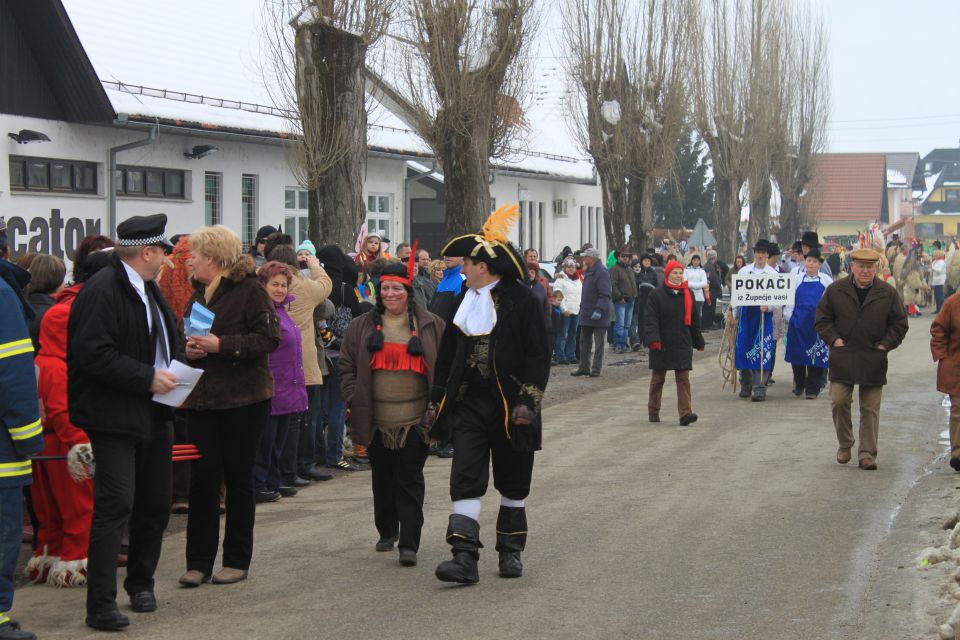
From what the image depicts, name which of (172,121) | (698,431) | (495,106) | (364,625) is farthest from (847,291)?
(172,121)

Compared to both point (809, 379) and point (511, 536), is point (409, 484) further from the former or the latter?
point (809, 379)

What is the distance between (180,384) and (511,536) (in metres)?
2.16

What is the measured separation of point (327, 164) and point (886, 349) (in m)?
8.87

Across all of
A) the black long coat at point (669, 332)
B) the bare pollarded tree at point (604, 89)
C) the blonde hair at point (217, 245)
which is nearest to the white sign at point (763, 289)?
the black long coat at point (669, 332)

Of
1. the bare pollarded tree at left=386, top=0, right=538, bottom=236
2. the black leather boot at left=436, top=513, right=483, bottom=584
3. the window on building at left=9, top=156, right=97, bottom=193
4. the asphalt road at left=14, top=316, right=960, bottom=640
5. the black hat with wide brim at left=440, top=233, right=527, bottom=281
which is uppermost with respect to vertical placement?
the bare pollarded tree at left=386, top=0, right=538, bottom=236

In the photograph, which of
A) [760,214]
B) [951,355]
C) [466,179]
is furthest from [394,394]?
[760,214]

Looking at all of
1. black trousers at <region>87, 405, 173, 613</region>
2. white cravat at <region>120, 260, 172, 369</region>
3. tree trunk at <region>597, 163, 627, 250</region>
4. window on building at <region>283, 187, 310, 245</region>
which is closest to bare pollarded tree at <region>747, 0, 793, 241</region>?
tree trunk at <region>597, 163, 627, 250</region>

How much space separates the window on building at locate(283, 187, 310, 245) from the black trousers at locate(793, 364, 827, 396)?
12183 mm

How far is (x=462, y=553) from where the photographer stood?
7180 mm

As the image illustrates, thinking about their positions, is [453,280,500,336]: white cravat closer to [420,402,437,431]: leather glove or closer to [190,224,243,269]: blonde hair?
[420,402,437,431]: leather glove

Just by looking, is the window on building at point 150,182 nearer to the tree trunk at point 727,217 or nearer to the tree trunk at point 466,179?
the tree trunk at point 466,179

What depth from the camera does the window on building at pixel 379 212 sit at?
2923 cm

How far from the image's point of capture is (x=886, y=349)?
1127 cm

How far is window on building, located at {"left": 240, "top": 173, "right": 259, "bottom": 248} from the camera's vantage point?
24.6m
